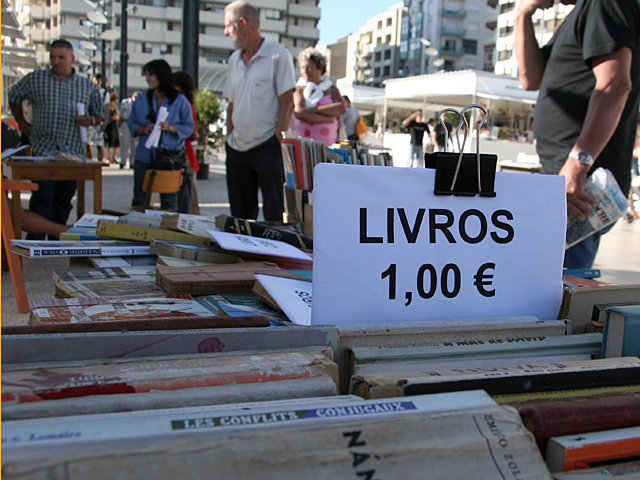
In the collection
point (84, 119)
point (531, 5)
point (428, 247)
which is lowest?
point (428, 247)

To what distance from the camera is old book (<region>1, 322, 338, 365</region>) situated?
650 mm

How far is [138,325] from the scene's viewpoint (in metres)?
0.75

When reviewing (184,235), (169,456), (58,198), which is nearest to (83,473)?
(169,456)

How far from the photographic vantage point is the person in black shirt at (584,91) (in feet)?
6.07

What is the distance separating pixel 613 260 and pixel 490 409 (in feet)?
17.6

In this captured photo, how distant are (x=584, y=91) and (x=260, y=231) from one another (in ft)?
4.30

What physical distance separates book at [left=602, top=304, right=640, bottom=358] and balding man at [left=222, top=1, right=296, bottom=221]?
10.1 feet

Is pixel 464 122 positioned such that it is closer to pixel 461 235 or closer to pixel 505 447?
pixel 461 235

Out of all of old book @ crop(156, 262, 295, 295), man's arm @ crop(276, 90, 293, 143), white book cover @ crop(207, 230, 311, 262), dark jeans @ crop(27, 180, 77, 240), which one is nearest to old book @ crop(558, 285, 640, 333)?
old book @ crop(156, 262, 295, 295)

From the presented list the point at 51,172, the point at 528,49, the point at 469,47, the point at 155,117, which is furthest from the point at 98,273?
the point at 469,47

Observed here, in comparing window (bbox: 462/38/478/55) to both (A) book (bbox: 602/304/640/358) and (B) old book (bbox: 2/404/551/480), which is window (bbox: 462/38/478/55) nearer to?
(A) book (bbox: 602/304/640/358)

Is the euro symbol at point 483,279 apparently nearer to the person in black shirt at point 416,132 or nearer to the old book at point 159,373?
the old book at point 159,373

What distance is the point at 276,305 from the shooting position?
3.68 ft

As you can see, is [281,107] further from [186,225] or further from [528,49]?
[186,225]
